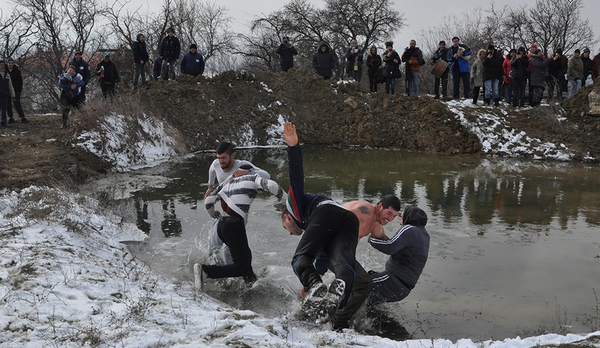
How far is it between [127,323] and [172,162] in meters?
12.2

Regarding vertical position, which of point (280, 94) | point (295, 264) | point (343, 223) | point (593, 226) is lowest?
point (593, 226)

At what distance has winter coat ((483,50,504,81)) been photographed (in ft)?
58.9

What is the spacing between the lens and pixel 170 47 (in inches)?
798

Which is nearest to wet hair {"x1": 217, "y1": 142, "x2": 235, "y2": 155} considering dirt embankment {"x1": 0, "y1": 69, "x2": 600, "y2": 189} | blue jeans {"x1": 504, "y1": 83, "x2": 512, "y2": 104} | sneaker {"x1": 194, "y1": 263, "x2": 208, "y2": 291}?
sneaker {"x1": 194, "y1": 263, "x2": 208, "y2": 291}

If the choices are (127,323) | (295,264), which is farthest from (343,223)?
(127,323)

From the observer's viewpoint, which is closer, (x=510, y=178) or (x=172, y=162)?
(x=510, y=178)

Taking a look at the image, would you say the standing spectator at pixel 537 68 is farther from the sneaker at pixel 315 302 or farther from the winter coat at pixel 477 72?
the sneaker at pixel 315 302

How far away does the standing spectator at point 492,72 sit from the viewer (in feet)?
58.5

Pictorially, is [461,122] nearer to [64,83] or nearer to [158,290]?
[64,83]

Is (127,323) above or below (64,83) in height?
below

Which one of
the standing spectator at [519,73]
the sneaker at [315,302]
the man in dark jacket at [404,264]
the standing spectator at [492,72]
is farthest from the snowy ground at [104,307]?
the standing spectator at [519,73]

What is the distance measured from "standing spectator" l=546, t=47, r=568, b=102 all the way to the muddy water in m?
4.84

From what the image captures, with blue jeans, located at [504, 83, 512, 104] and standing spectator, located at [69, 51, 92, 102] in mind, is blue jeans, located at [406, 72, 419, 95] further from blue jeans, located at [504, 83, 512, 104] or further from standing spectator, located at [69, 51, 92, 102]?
standing spectator, located at [69, 51, 92, 102]

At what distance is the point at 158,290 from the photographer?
6141 mm
